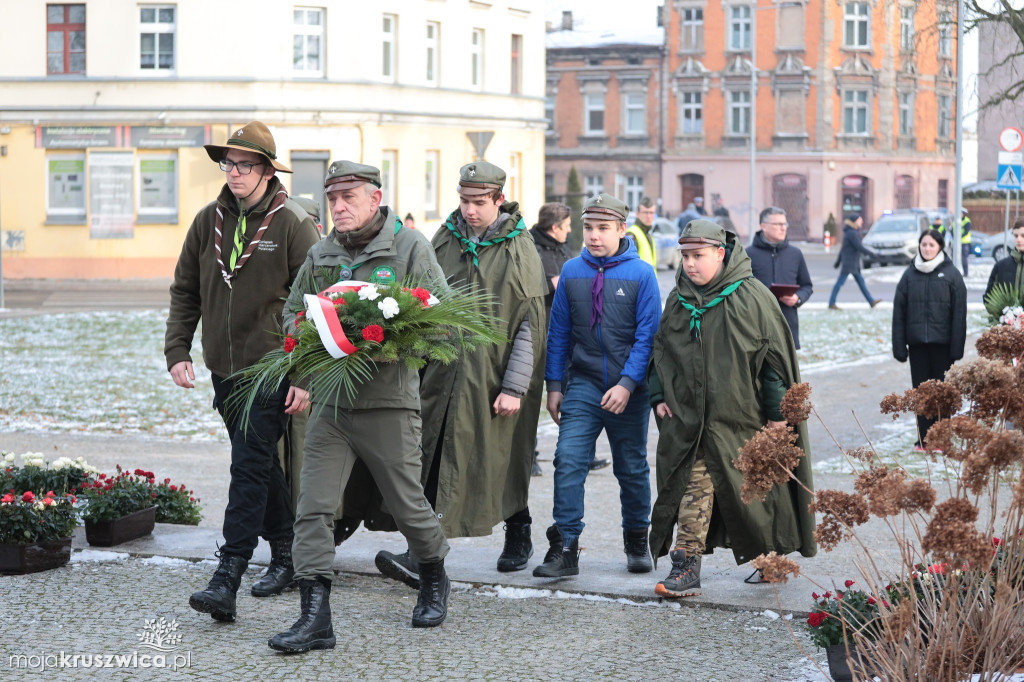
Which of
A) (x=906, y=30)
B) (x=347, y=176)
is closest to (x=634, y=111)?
(x=906, y=30)

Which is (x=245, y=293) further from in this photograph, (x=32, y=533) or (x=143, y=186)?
(x=143, y=186)

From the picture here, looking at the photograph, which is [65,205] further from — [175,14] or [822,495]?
[822,495]

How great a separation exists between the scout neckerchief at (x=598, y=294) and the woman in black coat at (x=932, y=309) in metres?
4.78

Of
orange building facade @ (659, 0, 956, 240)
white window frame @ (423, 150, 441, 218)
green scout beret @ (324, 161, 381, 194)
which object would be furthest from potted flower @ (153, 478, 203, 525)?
orange building facade @ (659, 0, 956, 240)

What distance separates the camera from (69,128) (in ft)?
115

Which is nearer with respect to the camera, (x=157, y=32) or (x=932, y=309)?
(x=932, y=309)

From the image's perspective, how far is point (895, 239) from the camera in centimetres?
4109

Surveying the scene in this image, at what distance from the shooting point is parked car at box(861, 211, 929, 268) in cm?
4075

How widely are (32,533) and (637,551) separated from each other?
9.67 feet

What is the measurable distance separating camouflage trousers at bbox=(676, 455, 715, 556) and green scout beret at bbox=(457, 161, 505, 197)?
162cm

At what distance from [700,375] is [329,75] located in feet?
103

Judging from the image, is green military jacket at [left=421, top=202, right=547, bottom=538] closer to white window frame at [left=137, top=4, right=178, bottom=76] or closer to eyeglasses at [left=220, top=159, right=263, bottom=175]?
eyeglasses at [left=220, top=159, right=263, bottom=175]

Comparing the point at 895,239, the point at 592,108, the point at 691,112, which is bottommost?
the point at 895,239

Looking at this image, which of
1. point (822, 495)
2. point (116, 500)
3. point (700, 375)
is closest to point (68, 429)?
point (116, 500)
